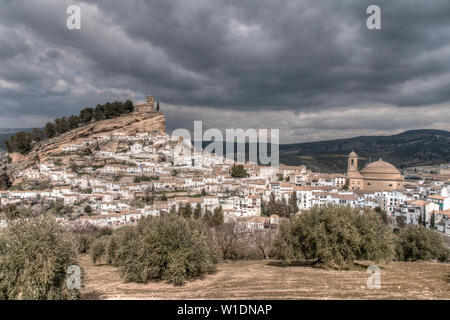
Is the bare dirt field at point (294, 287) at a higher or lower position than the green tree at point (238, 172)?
lower

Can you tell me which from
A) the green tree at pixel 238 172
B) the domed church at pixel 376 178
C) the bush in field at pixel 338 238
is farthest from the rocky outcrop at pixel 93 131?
the bush in field at pixel 338 238

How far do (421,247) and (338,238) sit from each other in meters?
14.0

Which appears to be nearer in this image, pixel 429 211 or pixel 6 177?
pixel 429 211

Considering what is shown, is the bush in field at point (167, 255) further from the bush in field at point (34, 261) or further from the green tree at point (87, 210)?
the green tree at point (87, 210)

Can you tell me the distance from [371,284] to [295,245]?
6.34 meters

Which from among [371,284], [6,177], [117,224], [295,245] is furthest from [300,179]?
[6,177]

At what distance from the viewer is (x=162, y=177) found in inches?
3095

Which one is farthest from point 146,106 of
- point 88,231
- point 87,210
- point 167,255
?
point 167,255

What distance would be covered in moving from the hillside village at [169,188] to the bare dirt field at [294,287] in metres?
29.6

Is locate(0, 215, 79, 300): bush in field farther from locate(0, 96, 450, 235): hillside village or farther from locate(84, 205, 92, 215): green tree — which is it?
locate(84, 205, 92, 215): green tree

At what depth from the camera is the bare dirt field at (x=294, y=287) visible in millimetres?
11898

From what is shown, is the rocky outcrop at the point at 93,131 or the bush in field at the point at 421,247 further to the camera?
the rocky outcrop at the point at 93,131

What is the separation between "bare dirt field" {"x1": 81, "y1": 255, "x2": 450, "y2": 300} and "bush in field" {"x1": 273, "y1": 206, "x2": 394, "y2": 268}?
113 centimetres
